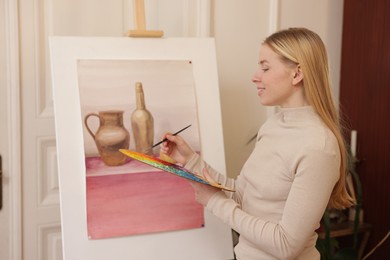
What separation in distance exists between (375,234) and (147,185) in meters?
1.32

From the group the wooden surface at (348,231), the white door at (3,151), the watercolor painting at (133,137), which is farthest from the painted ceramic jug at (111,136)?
the wooden surface at (348,231)

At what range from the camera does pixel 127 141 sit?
64.7 inches

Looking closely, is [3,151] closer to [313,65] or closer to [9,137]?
[9,137]

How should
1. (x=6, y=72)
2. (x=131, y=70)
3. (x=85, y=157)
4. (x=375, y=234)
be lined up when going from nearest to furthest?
1. (x=85, y=157)
2. (x=131, y=70)
3. (x=6, y=72)
4. (x=375, y=234)

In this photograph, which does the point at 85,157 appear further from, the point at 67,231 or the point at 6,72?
the point at 6,72

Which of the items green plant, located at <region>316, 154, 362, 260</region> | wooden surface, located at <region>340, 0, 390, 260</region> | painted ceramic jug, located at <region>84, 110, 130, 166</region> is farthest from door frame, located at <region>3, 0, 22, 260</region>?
wooden surface, located at <region>340, 0, 390, 260</region>

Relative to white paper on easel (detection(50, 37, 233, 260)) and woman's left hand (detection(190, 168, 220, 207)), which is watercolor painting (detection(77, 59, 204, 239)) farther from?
woman's left hand (detection(190, 168, 220, 207))

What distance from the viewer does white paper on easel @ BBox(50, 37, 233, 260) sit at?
60.1 inches

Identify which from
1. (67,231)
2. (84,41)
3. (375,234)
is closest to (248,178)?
(67,231)

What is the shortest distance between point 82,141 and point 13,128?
A: 0.50 meters

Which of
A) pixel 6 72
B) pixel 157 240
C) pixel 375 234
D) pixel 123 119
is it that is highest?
pixel 6 72

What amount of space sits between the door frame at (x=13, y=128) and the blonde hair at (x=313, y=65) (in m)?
1.07

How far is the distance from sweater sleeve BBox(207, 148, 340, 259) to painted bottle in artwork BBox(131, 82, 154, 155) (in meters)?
0.55

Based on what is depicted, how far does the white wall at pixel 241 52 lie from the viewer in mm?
2174
